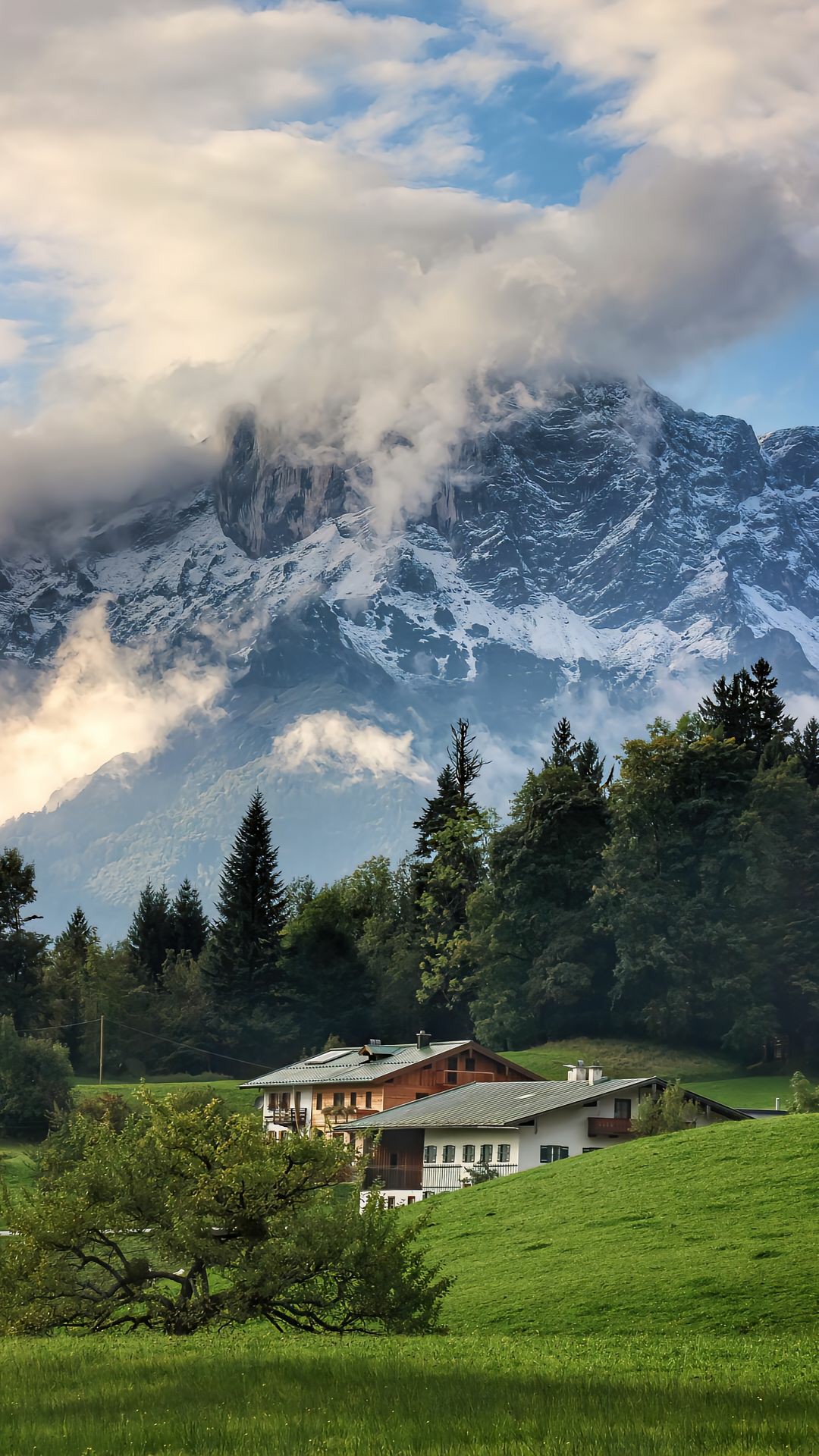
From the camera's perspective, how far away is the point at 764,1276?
3422 cm

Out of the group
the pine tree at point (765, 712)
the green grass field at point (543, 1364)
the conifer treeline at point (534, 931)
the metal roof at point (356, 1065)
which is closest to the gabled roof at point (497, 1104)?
the metal roof at point (356, 1065)

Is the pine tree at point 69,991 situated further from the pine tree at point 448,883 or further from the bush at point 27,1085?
the pine tree at point 448,883

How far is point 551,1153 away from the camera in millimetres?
69125

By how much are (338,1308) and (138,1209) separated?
12.4 ft

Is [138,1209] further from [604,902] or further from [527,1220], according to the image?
[604,902]

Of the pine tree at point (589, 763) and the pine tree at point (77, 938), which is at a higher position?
the pine tree at point (589, 763)

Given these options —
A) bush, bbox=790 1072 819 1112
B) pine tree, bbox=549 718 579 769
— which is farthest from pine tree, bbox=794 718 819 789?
bush, bbox=790 1072 819 1112

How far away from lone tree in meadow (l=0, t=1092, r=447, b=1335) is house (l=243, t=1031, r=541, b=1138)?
59.4m

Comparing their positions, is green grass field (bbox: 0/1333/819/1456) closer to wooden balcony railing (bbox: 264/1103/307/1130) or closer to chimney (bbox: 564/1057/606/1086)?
chimney (bbox: 564/1057/606/1086)

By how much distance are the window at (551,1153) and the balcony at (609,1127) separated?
4.71 feet

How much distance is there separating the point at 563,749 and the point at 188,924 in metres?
42.0

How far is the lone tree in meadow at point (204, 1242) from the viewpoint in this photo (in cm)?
2505

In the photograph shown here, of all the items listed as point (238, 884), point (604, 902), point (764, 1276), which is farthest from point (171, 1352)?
point (238, 884)

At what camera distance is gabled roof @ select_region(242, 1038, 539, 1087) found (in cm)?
8888
